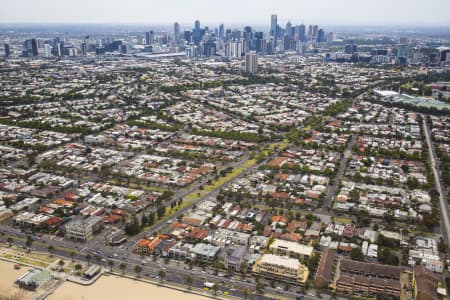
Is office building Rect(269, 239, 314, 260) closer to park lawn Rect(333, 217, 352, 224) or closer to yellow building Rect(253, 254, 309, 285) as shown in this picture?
yellow building Rect(253, 254, 309, 285)

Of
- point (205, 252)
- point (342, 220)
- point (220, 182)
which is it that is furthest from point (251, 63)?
point (205, 252)

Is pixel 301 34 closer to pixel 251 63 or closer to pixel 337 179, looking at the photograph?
pixel 251 63

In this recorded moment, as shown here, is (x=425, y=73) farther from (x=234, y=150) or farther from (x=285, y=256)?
(x=285, y=256)

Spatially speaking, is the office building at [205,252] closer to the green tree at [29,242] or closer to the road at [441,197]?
the green tree at [29,242]

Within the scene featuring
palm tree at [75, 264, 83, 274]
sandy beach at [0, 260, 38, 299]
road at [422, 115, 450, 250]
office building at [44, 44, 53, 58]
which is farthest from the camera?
office building at [44, 44, 53, 58]

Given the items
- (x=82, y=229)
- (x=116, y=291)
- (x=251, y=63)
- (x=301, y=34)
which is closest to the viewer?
(x=116, y=291)

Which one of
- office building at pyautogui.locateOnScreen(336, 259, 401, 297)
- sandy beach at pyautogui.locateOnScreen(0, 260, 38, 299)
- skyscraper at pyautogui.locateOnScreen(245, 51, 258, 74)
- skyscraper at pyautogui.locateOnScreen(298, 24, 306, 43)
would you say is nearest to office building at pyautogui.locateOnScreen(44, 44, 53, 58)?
skyscraper at pyautogui.locateOnScreen(245, 51, 258, 74)
